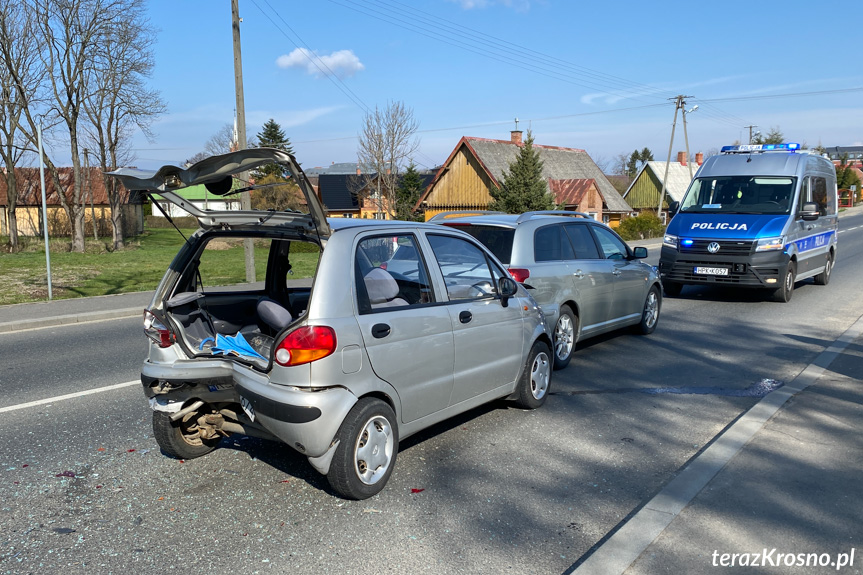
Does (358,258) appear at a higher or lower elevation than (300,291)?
higher

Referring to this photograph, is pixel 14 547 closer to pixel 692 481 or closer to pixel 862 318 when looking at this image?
pixel 692 481

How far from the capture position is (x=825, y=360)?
26.2 feet

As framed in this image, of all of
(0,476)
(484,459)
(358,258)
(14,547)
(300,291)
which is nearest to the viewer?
(14,547)

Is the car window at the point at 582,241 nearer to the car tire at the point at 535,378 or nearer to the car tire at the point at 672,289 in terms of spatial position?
the car tire at the point at 535,378

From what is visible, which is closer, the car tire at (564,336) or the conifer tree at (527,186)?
the car tire at (564,336)

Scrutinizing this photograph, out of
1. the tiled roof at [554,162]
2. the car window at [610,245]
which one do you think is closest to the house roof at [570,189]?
the tiled roof at [554,162]

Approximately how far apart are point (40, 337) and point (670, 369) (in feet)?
28.5

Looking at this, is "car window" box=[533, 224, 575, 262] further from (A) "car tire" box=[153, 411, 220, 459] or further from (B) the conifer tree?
(B) the conifer tree

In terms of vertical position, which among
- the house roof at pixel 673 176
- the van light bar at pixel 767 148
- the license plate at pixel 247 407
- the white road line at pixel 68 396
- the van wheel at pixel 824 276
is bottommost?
the white road line at pixel 68 396

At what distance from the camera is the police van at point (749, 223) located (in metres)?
12.4

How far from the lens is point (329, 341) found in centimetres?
404

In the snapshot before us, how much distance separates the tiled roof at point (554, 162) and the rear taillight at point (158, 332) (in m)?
44.3

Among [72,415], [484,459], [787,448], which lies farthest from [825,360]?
[72,415]

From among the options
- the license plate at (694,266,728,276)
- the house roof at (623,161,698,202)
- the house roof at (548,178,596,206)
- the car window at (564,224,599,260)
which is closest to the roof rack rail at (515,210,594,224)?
the car window at (564,224,599,260)
